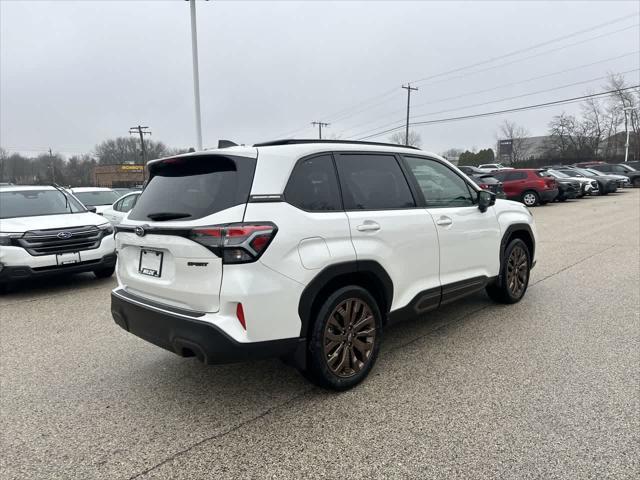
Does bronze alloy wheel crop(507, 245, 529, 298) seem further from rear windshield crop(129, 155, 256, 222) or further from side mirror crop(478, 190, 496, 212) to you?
rear windshield crop(129, 155, 256, 222)

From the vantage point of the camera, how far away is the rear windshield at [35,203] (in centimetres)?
716

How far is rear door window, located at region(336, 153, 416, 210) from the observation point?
3.43 m

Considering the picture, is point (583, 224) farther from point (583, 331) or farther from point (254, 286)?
point (254, 286)

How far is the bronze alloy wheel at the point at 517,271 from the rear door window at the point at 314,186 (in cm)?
279

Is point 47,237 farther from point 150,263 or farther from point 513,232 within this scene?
point 513,232

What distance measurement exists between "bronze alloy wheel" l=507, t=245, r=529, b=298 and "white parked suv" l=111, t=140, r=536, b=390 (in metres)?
1.39

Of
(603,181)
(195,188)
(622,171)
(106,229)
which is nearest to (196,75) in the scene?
(106,229)

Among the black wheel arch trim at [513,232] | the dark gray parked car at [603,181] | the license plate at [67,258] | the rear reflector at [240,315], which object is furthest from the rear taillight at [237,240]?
the dark gray parked car at [603,181]

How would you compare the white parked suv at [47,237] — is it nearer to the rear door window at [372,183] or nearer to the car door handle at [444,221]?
the rear door window at [372,183]

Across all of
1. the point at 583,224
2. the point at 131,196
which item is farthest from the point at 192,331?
the point at 583,224

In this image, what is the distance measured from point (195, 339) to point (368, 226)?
57.4 inches

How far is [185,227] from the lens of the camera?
2.86 m

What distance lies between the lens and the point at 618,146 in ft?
210

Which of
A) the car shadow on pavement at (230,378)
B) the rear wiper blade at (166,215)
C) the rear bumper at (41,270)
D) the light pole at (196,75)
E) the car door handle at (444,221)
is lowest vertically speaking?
the car shadow on pavement at (230,378)
